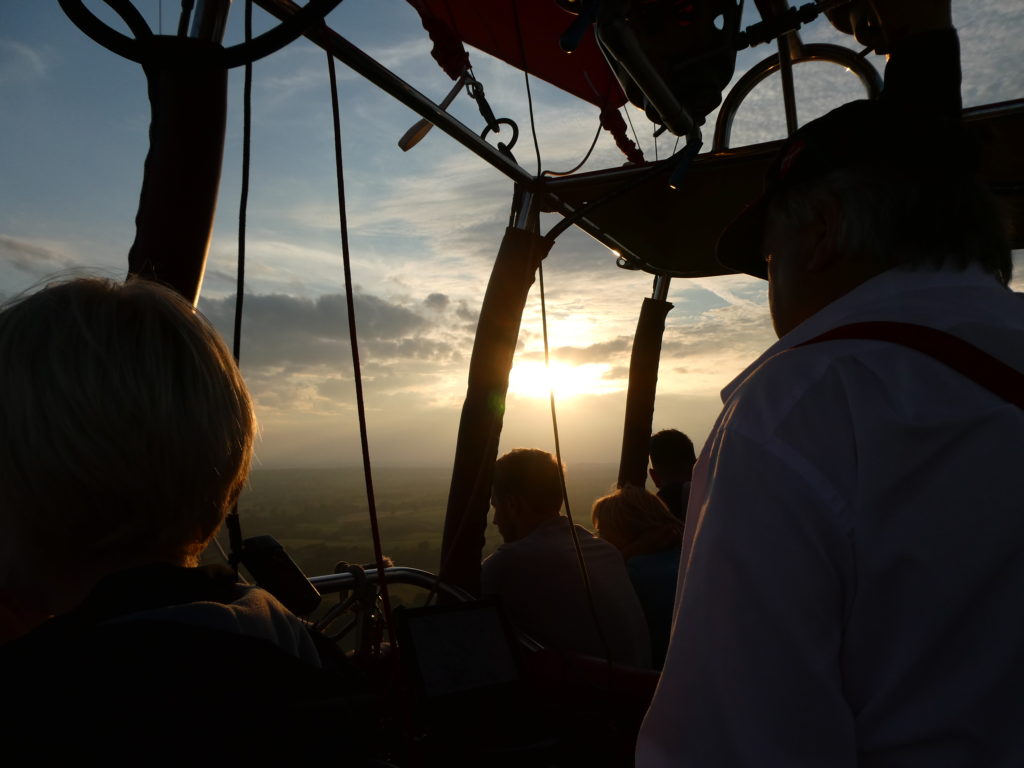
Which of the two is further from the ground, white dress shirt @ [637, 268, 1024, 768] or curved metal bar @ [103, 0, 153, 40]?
curved metal bar @ [103, 0, 153, 40]

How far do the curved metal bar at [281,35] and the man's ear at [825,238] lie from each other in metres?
0.86

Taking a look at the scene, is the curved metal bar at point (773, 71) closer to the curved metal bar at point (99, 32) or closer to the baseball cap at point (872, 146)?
the baseball cap at point (872, 146)

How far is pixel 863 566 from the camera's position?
2.37 ft

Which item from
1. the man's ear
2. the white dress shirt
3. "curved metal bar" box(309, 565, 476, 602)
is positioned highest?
the man's ear

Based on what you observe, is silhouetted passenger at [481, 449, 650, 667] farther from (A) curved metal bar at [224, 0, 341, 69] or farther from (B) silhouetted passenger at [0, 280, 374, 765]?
(A) curved metal bar at [224, 0, 341, 69]

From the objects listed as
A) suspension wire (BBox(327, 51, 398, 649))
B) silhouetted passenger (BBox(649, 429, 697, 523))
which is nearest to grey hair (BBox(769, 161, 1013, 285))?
suspension wire (BBox(327, 51, 398, 649))

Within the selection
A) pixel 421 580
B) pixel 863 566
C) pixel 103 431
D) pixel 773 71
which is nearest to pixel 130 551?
pixel 103 431

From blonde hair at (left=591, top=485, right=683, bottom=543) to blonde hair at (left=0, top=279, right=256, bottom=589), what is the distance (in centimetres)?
264

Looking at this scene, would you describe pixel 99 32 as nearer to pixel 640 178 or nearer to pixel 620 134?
pixel 640 178

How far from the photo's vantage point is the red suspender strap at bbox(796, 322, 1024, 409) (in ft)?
2.43

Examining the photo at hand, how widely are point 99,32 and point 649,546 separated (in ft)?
9.32

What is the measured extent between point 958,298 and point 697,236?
259cm

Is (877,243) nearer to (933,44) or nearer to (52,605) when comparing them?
(933,44)

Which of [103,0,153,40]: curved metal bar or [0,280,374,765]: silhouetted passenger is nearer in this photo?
[0,280,374,765]: silhouetted passenger
